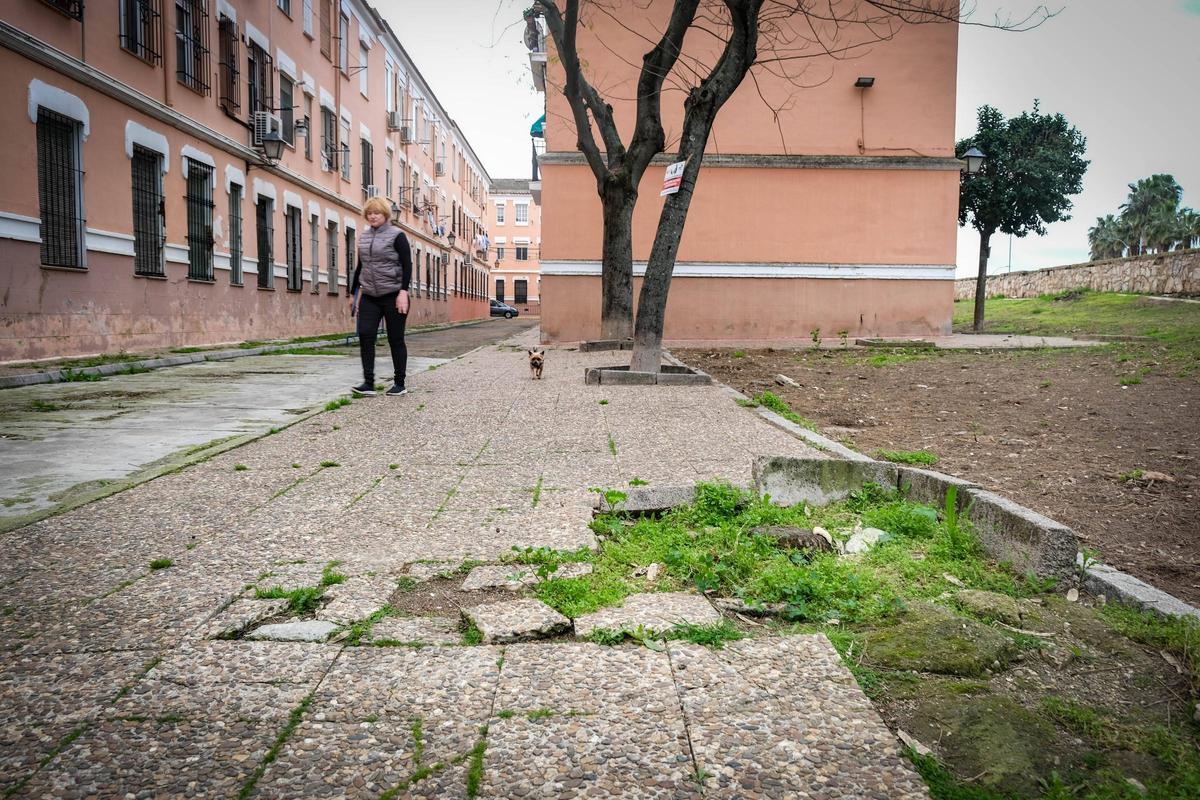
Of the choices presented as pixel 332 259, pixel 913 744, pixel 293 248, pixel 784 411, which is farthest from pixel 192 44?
pixel 913 744

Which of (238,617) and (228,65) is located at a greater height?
(228,65)

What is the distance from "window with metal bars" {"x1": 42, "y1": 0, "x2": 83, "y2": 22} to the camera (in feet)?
38.4

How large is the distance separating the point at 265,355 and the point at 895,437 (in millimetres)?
12490

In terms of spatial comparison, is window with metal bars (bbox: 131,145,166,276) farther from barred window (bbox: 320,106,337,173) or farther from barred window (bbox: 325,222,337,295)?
barred window (bbox: 325,222,337,295)

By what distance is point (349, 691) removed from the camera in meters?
2.27

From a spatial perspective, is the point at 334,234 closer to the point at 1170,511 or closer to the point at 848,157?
the point at 848,157

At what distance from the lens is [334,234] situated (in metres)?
25.7

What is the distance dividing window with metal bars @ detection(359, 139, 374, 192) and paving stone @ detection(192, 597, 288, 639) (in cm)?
2760

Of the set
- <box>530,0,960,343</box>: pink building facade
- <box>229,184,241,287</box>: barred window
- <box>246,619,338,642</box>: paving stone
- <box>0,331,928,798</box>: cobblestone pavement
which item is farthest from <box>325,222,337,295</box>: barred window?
<box>246,619,338,642</box>: paving stone

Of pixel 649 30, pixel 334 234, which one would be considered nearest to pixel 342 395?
pixel 649 30

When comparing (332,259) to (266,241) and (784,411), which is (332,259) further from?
(784,411)

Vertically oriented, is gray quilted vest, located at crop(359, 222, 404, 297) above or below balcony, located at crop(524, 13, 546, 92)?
below

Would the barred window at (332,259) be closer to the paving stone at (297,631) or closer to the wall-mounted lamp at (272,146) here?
the wall-mounted lamp at (272,146)

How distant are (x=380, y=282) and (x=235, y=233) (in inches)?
443
